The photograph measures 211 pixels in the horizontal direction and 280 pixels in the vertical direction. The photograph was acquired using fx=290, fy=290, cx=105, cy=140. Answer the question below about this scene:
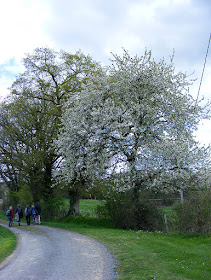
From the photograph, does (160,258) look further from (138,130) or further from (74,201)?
(74,201)

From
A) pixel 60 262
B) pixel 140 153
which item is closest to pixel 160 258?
pixel 60 262

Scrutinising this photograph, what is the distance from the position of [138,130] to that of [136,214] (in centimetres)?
519

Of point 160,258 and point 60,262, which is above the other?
point 160,258

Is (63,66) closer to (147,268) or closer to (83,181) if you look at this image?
(83,181)

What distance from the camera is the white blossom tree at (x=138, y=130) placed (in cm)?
1702

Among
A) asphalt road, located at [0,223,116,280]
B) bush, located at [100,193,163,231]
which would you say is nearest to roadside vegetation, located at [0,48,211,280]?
bush, located at [100,193,163,231]

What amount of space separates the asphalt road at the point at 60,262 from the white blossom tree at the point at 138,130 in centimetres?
614

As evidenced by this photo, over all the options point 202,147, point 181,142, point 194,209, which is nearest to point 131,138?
point 181,142

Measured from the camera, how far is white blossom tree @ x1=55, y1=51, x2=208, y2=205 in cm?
1702

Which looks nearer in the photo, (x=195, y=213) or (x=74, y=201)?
(x=195, y=213)

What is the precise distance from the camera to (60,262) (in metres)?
9.25

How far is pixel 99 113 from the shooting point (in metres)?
17.4

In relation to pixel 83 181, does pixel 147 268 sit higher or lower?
lower

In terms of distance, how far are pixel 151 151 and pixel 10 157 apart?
1707cm
